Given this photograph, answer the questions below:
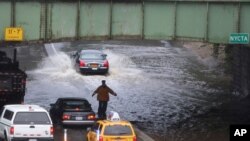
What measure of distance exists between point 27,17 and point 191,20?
7652mm

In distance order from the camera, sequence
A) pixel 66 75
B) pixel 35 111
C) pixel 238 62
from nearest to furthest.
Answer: pixel 35 111
pixel 238 62
pixel 66 75

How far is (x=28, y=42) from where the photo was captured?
112 feet

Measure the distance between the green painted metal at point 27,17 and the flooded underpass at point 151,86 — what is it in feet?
22.9

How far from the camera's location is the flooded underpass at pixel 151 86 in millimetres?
37125

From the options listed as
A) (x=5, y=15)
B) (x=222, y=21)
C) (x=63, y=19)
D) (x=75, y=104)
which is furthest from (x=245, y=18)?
(x=5, y=15)

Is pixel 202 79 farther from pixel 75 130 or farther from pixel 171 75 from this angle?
pixel 75 130

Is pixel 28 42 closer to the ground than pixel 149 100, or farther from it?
farther from it

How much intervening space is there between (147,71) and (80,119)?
28565mm

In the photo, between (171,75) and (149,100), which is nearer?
(149,100)

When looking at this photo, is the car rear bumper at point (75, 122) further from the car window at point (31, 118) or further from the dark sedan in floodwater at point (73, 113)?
the car window at point (31, 118)

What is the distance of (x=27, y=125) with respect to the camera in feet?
84.5

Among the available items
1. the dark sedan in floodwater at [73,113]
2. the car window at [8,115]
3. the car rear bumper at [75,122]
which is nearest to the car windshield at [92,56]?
the dark sedan in floodwater at [73,113]

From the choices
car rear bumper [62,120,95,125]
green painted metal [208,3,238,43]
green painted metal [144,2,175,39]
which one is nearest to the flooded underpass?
car rear bumper [62,120,95,125]

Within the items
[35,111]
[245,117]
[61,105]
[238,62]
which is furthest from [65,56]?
[35,111]
